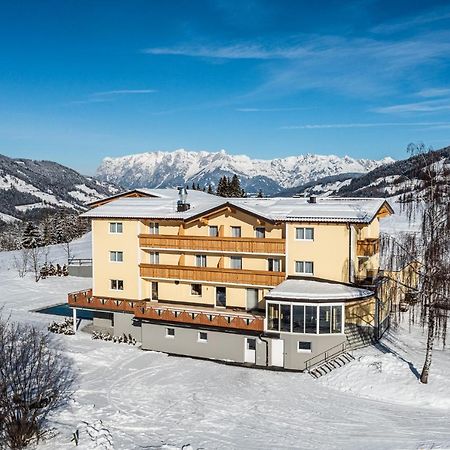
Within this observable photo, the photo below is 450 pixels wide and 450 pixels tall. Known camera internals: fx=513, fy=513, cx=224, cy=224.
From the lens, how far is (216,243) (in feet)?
121

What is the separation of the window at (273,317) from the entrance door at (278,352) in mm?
900

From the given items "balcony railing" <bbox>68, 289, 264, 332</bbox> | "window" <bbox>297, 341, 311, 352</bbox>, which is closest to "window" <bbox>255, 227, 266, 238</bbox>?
"balcony railing" <bbox>68, 289, 264, 332</bbox>

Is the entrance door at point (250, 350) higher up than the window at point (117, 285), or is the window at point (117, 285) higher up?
the window at point (117, 285)

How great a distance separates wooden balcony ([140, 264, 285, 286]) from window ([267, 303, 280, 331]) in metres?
3.09

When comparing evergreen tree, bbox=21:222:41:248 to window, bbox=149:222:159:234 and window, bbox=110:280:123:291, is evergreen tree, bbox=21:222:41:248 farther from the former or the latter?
window, bbox=149:222:159:234

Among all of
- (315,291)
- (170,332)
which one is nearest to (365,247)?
(315,291)

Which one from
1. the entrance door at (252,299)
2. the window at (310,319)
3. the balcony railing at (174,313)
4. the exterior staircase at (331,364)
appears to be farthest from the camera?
Answer: the entrance door at (252,299)

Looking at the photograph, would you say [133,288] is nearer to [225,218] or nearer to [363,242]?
[225,218]

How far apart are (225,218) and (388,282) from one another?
12.7 m

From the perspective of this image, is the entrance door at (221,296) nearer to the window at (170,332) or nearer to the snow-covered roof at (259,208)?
the window at (170,332)

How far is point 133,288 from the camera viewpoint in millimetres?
39781

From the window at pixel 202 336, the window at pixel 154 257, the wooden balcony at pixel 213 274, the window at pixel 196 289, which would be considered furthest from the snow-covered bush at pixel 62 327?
the window at pixel 202 336

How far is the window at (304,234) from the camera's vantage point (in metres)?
34.7

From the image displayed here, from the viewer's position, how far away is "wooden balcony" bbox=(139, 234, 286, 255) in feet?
116
